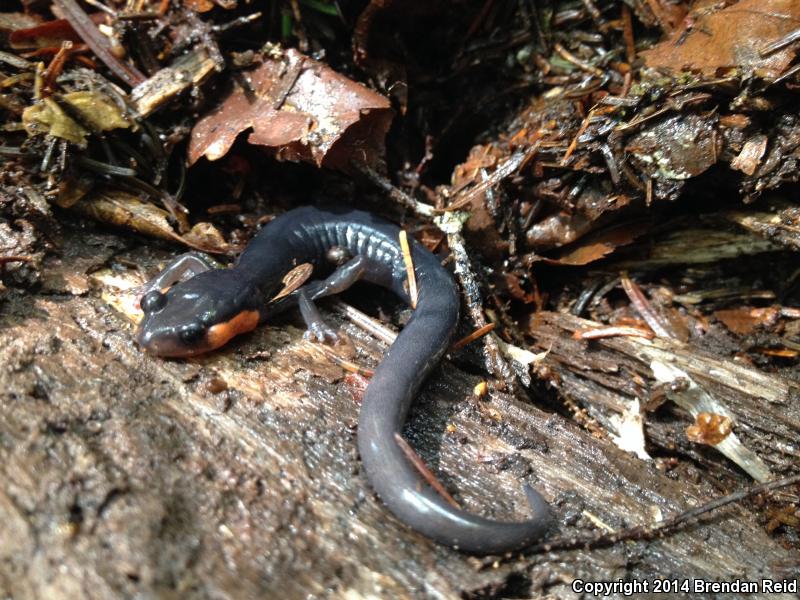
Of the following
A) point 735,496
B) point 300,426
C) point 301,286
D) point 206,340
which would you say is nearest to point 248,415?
point 300,426

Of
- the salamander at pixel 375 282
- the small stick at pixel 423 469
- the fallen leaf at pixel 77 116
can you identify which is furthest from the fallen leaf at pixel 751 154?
the fallen leaf at pixel 77 116

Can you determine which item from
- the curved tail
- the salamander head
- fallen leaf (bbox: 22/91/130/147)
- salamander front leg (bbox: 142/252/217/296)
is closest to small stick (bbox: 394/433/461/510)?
the curved tail

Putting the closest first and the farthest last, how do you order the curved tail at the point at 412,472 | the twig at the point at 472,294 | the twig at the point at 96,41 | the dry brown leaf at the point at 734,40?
1. the curved tail at the point at 412,472
2. the dry brown leaf at the point at 734,40
3. the twig at the point at 472,294
4. the twig at the point at 96,41

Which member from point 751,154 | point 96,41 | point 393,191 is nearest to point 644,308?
point 751,154

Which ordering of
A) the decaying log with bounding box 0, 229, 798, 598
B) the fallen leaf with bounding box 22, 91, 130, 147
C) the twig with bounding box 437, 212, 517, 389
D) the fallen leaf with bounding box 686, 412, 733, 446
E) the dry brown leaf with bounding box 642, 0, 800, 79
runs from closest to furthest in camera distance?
the decaying log with bounding box 0, 229, 798, 598 < the dry brown leaf with bounding box 642, 0, 800, 79 < the fallen leaf with bounding box 686, 412, 733, 446 < the fallen leaf with bounding box 22, 91, 130, 147 < the twig with bounding box 437, 212, 517, 389

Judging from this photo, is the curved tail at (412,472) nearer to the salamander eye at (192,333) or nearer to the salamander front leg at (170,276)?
the salamander eye at (192,333)
